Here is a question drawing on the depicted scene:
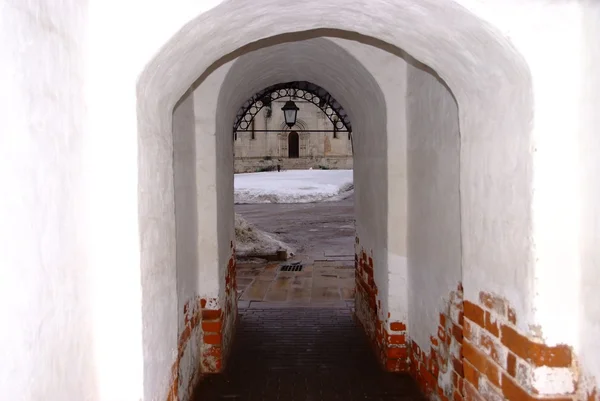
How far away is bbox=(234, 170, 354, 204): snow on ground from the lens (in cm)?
2139

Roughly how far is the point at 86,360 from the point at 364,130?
3792 millimetres

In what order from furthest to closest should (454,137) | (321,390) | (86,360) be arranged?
(321,390) < (454,137) < (86,360)

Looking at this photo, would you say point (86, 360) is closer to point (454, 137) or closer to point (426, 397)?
point (454, 137)

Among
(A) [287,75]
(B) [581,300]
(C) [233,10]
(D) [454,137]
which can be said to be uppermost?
(A) [287,75]

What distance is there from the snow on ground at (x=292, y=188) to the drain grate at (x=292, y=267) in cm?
1217

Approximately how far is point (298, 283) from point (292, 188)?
587 inches

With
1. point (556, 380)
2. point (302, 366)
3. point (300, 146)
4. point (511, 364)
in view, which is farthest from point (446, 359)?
point (300, 146)

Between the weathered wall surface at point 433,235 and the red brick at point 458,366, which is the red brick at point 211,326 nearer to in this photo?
the weathered wall surface at point 433,235

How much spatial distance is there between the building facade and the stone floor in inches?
893

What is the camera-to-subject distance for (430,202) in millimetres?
3615

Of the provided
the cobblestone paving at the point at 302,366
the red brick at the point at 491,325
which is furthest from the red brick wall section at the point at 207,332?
the red brick at the point at 491,325

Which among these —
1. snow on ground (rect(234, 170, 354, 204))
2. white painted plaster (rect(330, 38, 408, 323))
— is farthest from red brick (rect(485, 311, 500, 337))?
snow on ground (rect(234, 170, 354, 204))

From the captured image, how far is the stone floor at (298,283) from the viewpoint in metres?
6.81

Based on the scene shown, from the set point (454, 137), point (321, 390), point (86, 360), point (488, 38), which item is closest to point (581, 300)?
point (488, 38)
